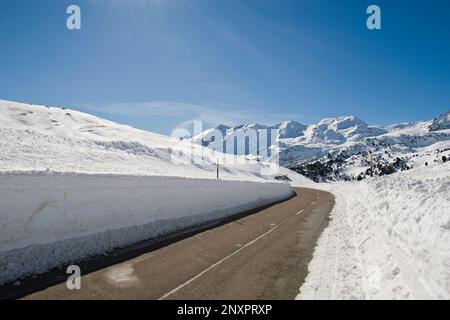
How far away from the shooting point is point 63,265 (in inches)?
363

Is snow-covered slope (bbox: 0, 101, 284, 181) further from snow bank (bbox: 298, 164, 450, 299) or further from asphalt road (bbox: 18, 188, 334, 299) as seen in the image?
snow bank (bbox: 298, 164, 450, 299)

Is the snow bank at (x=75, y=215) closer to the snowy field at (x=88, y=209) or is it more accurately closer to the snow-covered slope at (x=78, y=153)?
the snowy field at (x=88, y=209)

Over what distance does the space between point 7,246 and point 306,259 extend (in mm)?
7794

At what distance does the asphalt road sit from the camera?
737cm

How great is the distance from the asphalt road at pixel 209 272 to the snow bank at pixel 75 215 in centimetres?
145

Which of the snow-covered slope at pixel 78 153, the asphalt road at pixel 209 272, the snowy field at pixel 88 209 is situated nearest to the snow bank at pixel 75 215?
the snowy field at pixel 88 209

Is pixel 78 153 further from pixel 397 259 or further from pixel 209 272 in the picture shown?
pixel 397 259

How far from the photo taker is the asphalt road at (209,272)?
24.2ft

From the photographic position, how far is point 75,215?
10.5m

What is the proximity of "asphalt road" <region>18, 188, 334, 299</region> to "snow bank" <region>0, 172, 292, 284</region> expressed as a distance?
1453mm

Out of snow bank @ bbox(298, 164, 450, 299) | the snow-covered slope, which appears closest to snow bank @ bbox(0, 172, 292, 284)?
the snow-covered slope

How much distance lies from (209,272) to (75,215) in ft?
14.5
